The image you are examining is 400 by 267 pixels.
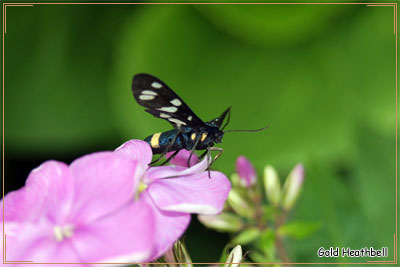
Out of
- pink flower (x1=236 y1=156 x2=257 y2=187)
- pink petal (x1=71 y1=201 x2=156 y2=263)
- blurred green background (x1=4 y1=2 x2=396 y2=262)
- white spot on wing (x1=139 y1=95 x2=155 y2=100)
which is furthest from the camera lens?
blurred green background (x1=4 y1=2 x2=396 y2=262)

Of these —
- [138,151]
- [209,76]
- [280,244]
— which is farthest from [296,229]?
[209,76]

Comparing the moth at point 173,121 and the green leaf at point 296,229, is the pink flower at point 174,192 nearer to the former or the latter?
the moth at point 173,121

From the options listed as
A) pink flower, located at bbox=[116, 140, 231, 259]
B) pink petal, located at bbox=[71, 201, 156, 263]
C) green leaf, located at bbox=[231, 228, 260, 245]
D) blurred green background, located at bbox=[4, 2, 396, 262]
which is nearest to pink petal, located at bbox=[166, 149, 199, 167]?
pink flower, located at bbox=[116, 140, 231, 259]

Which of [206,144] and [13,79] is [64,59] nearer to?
[13,79]

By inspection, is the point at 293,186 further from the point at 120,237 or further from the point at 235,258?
the point at 120,237

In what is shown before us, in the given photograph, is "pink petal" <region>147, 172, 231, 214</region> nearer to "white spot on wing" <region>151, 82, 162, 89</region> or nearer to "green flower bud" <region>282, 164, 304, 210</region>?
"white spot on wing" <region>151, 82, 162, 89</region>

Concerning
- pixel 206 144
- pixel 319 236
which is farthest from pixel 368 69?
pixel 206 144

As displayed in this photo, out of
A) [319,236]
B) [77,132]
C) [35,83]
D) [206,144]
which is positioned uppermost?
[35,83]
